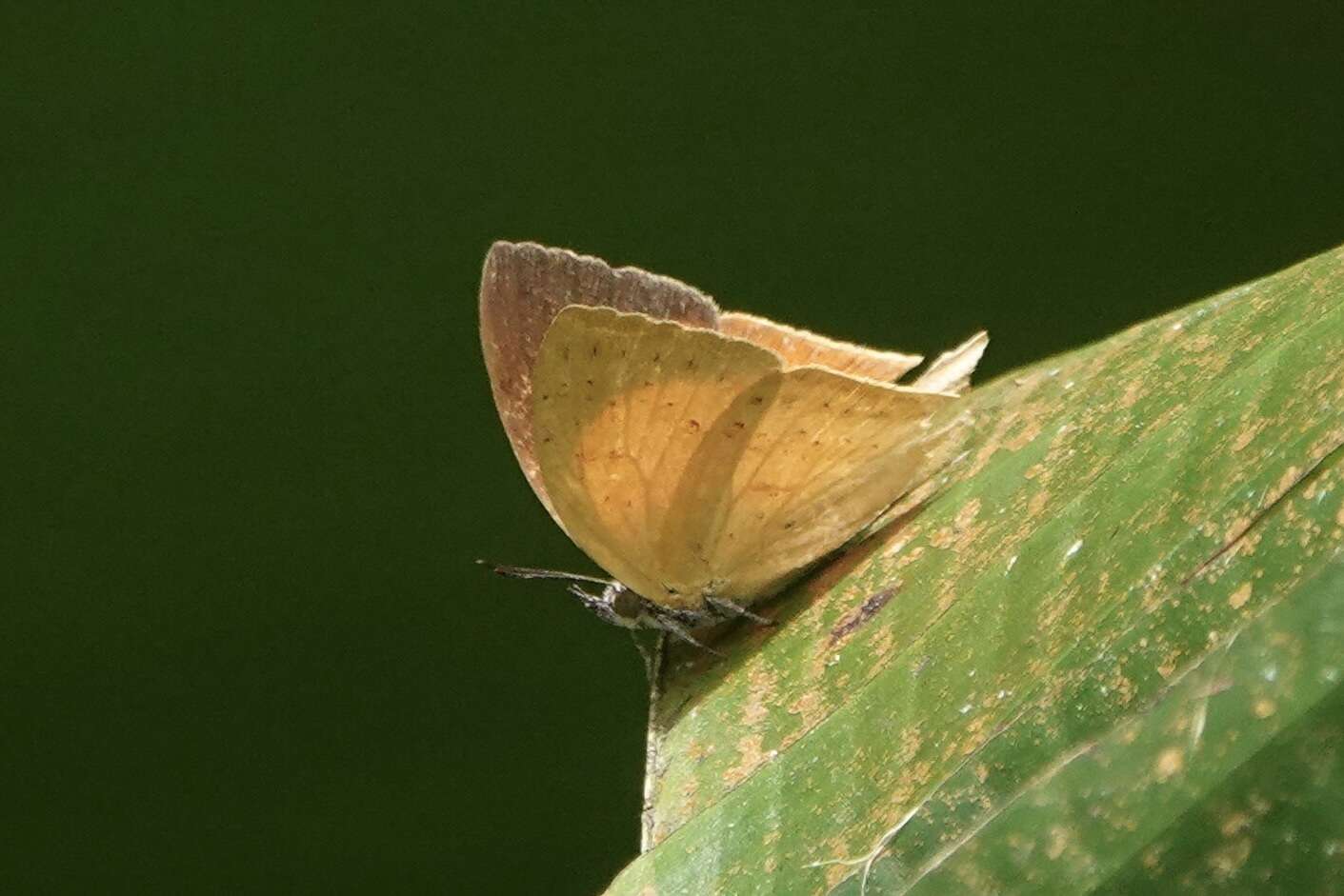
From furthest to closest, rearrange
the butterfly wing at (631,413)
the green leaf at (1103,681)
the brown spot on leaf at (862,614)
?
the butterfly wing at (631,413), the brown spot on leaf at (862,614), the green leaf at (1103,681)

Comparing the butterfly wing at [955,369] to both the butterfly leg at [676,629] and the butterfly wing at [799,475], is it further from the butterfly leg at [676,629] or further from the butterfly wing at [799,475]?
the butterfly leg at [676,629]

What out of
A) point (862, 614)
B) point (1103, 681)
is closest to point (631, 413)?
point (862, 614)

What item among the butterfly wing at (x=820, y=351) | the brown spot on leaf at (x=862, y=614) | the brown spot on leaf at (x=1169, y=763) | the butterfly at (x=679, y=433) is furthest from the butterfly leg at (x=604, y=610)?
the brown spot on leaf at (x=1169, y=763)

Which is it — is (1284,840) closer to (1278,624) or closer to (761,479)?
(1278,624)

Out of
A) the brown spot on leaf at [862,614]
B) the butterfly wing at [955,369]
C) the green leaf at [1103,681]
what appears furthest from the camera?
the butterfly wing at [955,369]

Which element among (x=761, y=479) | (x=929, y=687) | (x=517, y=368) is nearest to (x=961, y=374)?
(x=761, y=479)

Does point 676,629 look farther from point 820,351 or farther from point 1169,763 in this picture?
point 1169,763
